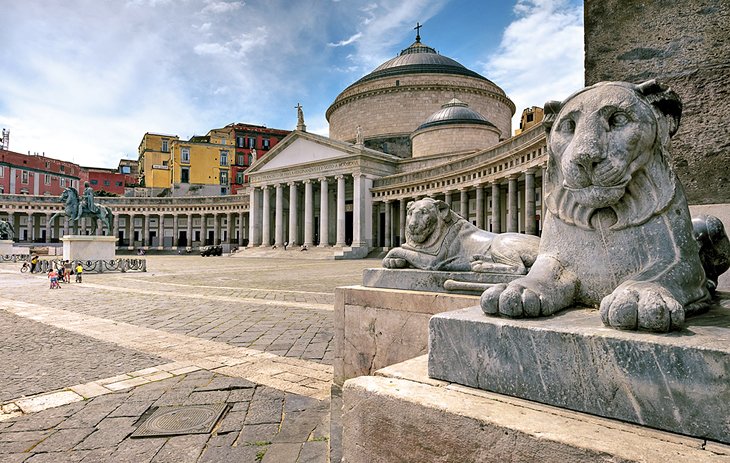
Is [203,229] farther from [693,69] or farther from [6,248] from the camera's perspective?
[693,69]

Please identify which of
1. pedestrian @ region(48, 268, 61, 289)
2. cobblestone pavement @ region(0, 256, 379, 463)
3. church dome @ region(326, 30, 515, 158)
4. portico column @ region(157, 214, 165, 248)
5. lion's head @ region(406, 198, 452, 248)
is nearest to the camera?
cobblestone pavement @ region(0, 256, 379, 463)

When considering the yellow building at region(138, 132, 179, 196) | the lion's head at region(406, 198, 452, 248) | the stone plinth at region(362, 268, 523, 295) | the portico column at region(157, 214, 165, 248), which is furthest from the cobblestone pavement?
the yellow building at region(138, 132, 179, 196)

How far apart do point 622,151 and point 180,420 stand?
134 inches

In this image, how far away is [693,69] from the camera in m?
3.79

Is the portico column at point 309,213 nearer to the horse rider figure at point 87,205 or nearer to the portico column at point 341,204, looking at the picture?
the portico column at point 341,204

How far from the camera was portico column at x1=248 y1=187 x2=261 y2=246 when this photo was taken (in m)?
45.5

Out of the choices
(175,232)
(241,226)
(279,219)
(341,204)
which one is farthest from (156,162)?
(341,204)

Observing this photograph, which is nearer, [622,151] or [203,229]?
[622,151]

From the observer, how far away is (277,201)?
44.1 meters

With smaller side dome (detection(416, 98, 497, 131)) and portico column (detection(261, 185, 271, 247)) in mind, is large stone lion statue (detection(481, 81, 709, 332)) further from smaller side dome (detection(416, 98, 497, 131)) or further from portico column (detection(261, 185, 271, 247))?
portico column (detection(261, 185, 271, 247))

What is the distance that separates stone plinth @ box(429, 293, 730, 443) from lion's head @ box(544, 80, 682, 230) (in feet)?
1.64

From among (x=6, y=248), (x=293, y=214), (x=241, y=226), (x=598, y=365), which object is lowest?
(x=6, y=248)

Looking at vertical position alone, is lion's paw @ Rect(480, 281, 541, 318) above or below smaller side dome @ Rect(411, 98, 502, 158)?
below

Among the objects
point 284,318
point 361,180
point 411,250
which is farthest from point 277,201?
point 411,250
